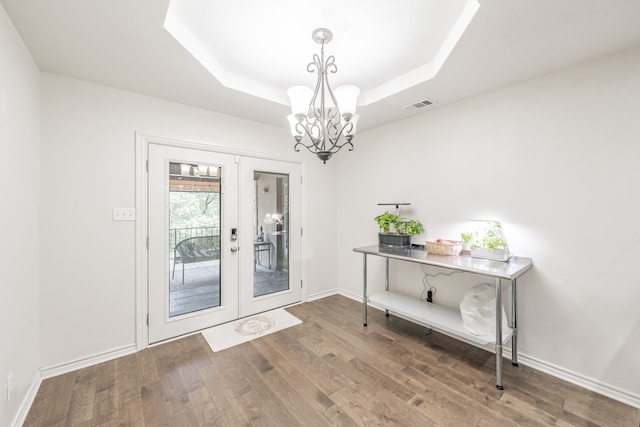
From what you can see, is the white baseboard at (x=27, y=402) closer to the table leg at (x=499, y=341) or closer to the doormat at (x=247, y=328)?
the doormat at (x=247, y=328)

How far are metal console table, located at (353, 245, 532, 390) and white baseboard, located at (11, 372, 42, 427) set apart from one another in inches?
108

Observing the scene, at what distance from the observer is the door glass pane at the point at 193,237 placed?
2.75 meters

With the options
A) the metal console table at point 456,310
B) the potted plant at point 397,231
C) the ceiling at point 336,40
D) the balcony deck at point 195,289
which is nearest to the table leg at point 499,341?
the metal console table at point 456,310

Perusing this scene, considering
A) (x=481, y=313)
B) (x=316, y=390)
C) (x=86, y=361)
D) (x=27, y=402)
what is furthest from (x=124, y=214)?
(x=481, y=313)

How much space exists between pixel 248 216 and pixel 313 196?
105cm

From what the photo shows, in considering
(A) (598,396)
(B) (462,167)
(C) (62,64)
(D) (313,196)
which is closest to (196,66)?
(C) (62,64)

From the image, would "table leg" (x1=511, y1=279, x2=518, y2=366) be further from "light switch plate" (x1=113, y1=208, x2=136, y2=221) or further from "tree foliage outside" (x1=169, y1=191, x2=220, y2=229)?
"light switch plate" (x1=113, y1=208, x2=136, y2=221)

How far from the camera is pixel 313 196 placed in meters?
3.87

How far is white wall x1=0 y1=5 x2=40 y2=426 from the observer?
149 cm

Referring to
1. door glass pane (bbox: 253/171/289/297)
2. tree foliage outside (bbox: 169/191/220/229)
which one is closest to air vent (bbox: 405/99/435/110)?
door glass pane (bbox: 253/171/289/297)

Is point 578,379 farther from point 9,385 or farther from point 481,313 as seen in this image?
point 9,385

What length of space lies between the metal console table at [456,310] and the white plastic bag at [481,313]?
63 mm

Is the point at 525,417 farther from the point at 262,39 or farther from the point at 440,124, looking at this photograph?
the point at 262,39

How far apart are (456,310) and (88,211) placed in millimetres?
3534
